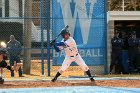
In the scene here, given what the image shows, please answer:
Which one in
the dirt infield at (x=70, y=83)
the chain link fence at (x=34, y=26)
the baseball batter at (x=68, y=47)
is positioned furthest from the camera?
the chain link fence at (x=34, y=26)

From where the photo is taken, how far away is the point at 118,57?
1708 centimetres

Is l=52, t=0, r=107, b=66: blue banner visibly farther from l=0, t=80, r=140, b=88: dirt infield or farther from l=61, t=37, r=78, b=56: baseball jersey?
l=61, t=37, r=78, b=56: baseball jersey

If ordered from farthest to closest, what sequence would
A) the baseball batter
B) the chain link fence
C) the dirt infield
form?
1. the chain link fence
2. the baseball batter
3. the dirt infield

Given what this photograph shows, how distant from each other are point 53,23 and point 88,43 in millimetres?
1547

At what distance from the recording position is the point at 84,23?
1670 centimetres

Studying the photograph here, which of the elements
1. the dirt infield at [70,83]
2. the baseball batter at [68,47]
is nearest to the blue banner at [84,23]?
the dirt infield at [70,83]

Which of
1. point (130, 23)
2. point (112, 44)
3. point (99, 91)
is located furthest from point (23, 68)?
point (99, 91)

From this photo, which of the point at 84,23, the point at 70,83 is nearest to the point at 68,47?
the point at 70,83

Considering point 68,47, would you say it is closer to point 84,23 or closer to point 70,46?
point 70,46

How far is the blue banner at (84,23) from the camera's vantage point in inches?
653

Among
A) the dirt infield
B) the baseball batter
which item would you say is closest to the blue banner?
the dirt infield

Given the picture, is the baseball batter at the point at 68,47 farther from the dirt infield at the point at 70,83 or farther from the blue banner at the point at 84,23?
the blue banner at the point at 84,23

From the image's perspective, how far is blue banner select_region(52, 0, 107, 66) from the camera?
16.6 meters

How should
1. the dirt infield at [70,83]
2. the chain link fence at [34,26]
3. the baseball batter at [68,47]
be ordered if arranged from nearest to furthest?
the dirt infield at [70,83]
the baseball batter at [68,47]
the chain link fence at [34,26]
